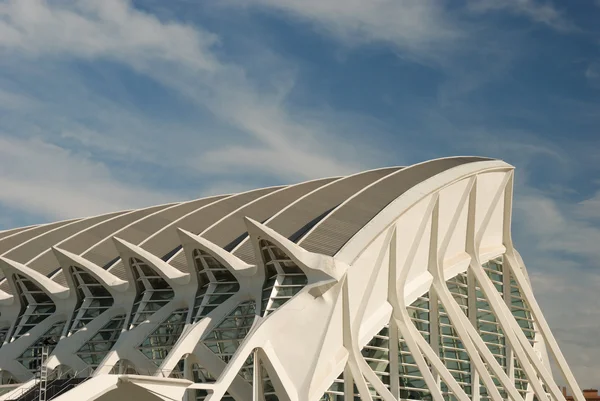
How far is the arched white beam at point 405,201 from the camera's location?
1881 inches

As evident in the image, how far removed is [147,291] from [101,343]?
3.46 meters

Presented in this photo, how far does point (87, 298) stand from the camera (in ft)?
173

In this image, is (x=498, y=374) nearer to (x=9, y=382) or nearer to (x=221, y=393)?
(x=221, y=393)

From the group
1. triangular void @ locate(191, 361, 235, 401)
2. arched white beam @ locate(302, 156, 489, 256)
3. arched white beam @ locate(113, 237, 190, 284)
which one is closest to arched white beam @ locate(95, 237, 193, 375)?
arched white beam @ locate(113, 237, 190, 284)

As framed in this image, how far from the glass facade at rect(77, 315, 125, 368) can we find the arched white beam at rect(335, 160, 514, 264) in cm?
Answer: 1253

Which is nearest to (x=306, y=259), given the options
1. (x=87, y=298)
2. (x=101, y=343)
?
(x=101, y=343)

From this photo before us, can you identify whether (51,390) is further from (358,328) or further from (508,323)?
(508,323)

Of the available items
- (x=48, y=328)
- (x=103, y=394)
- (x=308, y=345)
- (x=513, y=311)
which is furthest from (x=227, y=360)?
(x=513, y=311)

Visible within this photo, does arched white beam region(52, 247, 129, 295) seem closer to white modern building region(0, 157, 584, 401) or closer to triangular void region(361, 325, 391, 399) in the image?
white modern building region(0, 157, 584, 401)

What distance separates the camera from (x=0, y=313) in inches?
2179

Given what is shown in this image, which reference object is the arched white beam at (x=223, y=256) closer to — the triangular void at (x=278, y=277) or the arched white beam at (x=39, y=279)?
the triangular void at (x=278, y=277)

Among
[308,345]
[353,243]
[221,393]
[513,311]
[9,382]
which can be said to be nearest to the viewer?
[221,393]

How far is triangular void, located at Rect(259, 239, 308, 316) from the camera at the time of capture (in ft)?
151

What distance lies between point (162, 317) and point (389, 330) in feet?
37.2
